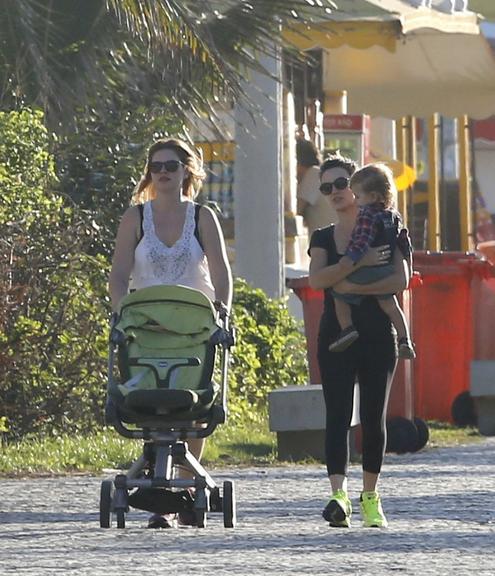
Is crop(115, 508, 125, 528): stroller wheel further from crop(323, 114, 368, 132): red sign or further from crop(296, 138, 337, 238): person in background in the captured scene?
crop(323, 114, 368, 132): red sign

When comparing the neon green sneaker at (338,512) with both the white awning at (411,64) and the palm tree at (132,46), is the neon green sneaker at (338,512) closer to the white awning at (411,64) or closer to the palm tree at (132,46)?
the palm tree at (132,46)

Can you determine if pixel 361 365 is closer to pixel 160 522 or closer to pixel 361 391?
pixel 361 391

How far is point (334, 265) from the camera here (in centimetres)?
930

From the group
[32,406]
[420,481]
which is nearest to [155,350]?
[420,481]

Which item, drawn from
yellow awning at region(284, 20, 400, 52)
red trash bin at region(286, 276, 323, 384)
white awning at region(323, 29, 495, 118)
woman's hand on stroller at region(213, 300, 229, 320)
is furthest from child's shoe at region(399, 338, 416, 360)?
white awning at region(323, 29, 495, 118)

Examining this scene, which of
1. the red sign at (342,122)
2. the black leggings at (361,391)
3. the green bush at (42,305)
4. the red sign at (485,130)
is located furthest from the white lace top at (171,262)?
the red sign at (485,130)

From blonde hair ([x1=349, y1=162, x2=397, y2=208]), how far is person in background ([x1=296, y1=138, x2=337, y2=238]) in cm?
1455

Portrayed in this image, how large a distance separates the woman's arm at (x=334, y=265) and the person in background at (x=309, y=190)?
1461 cm

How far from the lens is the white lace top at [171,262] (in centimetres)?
900

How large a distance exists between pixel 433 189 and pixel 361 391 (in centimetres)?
2609

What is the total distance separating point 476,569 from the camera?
7.64 metres

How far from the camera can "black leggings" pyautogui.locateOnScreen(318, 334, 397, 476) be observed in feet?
30.3

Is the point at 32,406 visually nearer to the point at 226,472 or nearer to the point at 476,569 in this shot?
the point at 226,472

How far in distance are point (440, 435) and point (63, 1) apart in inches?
162
